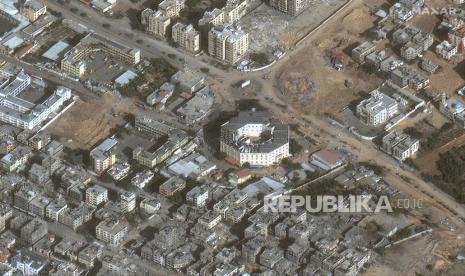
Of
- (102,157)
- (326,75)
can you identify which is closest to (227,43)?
(326,75)

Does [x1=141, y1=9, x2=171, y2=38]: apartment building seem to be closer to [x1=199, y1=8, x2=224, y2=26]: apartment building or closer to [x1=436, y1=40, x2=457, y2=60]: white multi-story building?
[x1=199, y1=8, x2=224, y2=26]: apartment building

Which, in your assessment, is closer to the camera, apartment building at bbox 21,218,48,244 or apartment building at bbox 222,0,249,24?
apartment building at bbox 21,218,48,244

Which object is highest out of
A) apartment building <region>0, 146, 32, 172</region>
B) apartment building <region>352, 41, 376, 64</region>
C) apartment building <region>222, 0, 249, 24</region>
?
apartment building <region>0, 146, 32, 172</region>

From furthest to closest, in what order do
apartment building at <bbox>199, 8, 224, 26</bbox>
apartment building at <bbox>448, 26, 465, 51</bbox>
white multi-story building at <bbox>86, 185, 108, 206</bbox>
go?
apartment building at <bbox>199, 8, 224, 26</bbox>
apartment building at <bbox>448, 26, 465, 51</bbox>
white multi-story building at <bbox>86, 185, 108, 206</bbox>

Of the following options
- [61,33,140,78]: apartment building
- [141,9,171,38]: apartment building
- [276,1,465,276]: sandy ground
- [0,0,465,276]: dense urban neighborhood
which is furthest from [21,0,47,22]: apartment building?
[276,1,465,276]: sandy ground

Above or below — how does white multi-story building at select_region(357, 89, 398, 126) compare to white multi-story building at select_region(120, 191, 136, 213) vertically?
below

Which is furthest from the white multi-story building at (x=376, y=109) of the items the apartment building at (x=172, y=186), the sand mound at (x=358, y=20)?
the apartment building at (x=172, y=186)

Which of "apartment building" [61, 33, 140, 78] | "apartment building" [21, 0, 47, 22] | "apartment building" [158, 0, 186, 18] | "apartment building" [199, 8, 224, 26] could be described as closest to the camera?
"apartment building" [61, 33, 140, 78]
